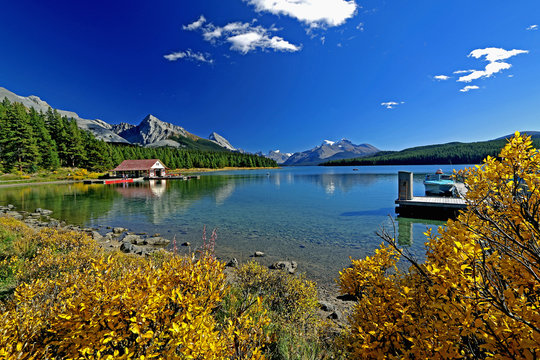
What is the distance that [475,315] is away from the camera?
195cm

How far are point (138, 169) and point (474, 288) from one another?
8580cm

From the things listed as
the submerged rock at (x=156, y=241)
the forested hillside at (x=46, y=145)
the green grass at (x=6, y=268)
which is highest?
the forested hillside at (x=46, y=145)

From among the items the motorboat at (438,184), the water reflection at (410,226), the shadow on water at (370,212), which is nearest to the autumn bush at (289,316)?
the water reflection at (410,226)

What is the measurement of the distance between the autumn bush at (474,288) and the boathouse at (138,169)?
8166 cm

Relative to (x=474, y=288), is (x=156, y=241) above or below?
below

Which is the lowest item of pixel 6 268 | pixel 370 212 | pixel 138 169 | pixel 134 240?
pixel 370 212

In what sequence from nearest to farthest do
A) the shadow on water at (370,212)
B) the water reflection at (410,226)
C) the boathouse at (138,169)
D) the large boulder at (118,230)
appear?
the water reflection at (410,226)
the large boulder at (118,230)
the shadow on water at (370,212)
the boathouse at (138,169)

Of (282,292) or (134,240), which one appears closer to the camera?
(282,292)

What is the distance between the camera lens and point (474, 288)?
1843 millimetres

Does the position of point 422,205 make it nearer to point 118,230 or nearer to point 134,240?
point 134,240

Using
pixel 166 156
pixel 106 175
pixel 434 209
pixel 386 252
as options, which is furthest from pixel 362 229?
pixel 166 156

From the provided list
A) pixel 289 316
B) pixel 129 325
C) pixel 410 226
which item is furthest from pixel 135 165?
pixel 129 325

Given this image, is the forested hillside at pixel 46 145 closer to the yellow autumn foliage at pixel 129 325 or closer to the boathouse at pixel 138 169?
the boathouse at pixel 138 169

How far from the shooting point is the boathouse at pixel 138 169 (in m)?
74.3
